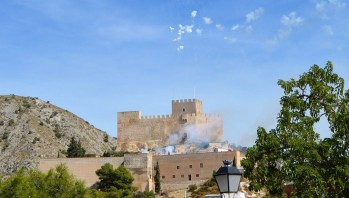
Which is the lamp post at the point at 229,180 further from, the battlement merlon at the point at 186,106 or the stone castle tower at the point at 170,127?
the battlement merlon at the point at 186,106

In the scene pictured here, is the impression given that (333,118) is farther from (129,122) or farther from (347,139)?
(129,122)

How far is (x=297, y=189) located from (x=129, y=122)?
207ft

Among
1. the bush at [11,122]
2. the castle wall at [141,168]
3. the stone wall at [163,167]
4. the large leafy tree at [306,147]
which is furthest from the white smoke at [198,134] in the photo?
the large leafy tree at [306,147]

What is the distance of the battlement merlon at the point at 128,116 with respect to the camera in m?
79.0

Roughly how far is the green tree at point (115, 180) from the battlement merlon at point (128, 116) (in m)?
17.3

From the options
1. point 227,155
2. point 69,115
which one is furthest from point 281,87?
point 69,115

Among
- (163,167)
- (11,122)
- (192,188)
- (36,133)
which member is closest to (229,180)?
(192,188)

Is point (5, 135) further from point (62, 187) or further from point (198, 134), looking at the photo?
point (62, 187)

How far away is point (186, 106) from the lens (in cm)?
7831

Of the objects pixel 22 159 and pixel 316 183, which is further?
pixel 22 159

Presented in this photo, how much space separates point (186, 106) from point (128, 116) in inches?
293

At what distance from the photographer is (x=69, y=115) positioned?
322ft

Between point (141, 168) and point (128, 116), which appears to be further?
point (128, 116)

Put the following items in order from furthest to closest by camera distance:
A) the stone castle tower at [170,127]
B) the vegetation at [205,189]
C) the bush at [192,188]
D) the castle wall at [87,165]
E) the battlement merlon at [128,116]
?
1. the battlement merlon at [128,116]
2. the stone castle tower at [170,127]
3. the castle wall at [87,165]
4. the bush at [192,188]
5. the vegetation at [205,189]
